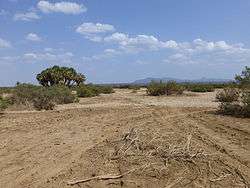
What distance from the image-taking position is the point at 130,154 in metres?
10.8

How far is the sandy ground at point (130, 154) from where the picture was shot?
30.3 ft

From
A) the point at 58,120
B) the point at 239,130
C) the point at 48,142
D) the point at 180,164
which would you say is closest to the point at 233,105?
the point at 239,130

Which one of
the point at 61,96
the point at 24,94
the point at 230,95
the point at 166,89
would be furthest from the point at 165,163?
the point at 166,89

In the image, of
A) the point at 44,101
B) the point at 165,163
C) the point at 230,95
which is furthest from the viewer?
the point at 44,101

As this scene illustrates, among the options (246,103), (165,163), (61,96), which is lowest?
(165,163)

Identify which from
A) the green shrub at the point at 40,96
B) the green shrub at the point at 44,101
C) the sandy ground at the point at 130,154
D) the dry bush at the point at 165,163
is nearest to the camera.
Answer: the dry bush at the point at 165,163

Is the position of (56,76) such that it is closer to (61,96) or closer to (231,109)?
(61,96)

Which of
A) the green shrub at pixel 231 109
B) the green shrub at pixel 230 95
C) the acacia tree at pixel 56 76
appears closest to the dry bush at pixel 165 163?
the green shrub at pixel 231 109

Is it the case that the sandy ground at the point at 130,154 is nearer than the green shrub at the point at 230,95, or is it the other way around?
the sandy ground at the point at 130,154

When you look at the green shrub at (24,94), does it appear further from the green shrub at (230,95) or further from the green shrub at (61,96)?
the green shrub at (230,95)

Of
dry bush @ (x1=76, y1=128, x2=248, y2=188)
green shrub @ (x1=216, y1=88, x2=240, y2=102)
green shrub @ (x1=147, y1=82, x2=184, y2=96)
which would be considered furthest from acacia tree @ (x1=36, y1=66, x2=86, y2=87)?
dry bush @ (x1=76, y1=128, x2=248, y2=188)

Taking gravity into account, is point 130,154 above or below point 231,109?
below

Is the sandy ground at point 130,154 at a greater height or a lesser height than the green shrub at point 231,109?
lesser

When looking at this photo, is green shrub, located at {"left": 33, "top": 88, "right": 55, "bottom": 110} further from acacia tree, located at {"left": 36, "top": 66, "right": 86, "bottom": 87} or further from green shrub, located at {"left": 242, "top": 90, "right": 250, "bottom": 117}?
acacia tree, located at {"left": 36, "top": 66, "right": 86, "bottom": 87}
